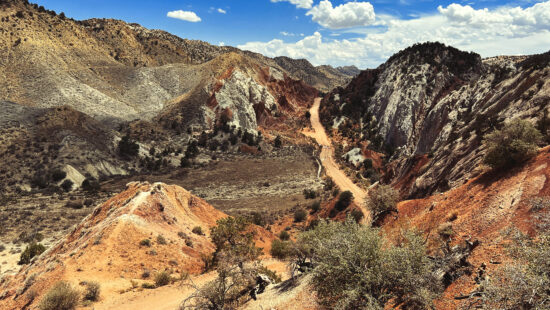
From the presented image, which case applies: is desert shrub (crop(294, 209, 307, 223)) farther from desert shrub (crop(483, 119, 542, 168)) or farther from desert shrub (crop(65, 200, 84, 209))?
desert shrub (crop(65, 200, 84, 209))

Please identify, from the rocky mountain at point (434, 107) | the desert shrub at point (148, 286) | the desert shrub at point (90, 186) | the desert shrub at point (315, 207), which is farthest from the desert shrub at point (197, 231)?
the desert shrub at point (90, 186)

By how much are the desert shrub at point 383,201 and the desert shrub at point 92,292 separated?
635 inches

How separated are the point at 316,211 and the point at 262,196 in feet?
29.1

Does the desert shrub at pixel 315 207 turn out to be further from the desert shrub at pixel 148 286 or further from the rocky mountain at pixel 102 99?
the rocky mountain at pixel 102 99

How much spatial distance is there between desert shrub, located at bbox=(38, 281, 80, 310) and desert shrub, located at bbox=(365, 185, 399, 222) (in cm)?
1682

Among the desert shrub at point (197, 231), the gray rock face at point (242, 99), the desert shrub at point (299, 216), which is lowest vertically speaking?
the desert shrub at point (299, 216)

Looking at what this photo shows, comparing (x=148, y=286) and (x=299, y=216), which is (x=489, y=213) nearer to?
(x=148, y=286)

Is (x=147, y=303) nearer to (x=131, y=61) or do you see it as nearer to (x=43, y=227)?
(x=43, y=227)

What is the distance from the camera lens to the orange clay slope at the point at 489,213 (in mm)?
8120

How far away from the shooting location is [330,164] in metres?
53.9

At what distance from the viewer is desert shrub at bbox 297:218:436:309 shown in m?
7.31

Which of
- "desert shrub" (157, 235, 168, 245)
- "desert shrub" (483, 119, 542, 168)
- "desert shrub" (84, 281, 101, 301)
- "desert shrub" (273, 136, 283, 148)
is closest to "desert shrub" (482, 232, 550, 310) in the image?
"desert shrub" (483, 119, 542, 168)

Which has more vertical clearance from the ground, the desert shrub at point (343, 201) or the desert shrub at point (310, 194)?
the desert shrub at point (343, 201)

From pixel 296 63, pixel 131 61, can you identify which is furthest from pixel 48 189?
pixel 296 63
